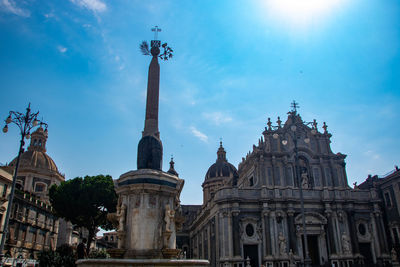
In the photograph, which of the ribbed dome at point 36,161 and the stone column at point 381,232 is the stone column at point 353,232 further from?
the ribbed dome at point 36,161

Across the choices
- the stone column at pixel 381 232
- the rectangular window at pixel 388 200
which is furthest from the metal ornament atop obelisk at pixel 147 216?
the rectangular window at pixel 388 200

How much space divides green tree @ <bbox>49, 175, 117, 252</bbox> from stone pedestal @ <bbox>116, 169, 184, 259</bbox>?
21.7 meters

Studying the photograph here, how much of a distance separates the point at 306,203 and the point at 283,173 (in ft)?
13.0

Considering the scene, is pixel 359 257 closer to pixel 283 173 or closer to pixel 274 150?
pixel 283 173

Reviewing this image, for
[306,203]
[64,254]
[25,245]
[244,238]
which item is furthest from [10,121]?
[306,203]

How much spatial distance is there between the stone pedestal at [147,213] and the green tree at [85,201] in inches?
853

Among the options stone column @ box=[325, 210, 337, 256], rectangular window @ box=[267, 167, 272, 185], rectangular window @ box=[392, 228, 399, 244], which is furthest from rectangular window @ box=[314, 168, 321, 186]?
rectangular window @ box=[392, 228, 399, 244]

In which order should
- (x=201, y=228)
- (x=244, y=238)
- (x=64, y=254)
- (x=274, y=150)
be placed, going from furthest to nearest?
(x=201, y=228)
(x=274, y=150)
(x=244, y=238)
(x=64, y=254)

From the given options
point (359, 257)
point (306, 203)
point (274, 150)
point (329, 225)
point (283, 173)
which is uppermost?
point (274, 150)

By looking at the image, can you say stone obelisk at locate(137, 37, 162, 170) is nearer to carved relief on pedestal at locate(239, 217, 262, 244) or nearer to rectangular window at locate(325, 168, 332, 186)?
carved relief on pedestal at locate(239, 217, 262, 244)

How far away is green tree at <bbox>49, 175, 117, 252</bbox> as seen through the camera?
3278 centimetres

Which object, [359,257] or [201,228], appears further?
[201,228]

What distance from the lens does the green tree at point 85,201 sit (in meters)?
32.8

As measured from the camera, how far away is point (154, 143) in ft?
46.4
